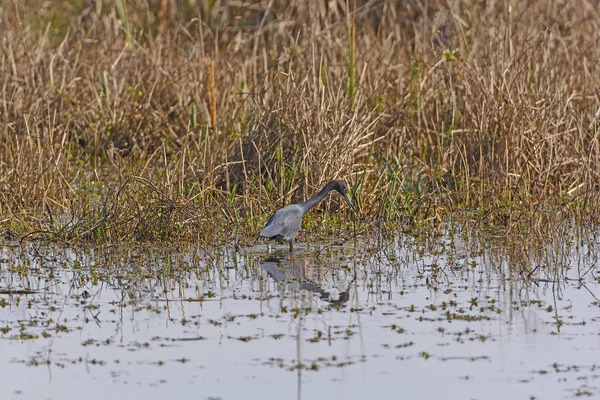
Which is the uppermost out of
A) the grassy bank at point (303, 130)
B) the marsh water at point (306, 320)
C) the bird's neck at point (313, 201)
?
the grassy bank at point (303, 130)

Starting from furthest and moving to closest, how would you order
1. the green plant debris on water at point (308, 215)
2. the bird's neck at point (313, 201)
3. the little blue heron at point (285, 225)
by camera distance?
the bird's neck at point (313, 201) → the little blue heron at point (285, 225) → the green plant debris on water at point (308, 215)

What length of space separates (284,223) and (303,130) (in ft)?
5.20

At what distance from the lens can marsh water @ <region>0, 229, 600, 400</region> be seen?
14.6 feet

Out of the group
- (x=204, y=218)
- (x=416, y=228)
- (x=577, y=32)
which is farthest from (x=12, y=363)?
(x=577, y=32)

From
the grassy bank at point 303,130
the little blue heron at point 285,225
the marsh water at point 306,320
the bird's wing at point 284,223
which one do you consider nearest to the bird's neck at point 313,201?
the little blue heron at point 285,225

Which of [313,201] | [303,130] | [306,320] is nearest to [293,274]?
[313,201]

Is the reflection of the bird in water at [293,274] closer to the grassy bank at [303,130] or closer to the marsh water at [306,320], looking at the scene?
the marsh water at [306,320]

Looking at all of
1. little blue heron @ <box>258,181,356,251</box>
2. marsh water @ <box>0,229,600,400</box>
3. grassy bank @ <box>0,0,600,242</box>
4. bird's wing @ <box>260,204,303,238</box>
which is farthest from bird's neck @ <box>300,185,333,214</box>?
grassy bank @ <box>0,0,600,242</box>

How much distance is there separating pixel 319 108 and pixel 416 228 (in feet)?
3.88

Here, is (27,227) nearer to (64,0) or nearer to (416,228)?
(416,228)

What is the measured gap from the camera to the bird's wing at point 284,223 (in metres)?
6.79

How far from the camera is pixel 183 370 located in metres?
4.59

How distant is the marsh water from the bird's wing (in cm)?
18

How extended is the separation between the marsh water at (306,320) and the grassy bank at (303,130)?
0.64m
